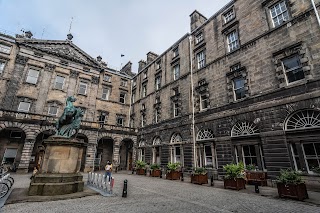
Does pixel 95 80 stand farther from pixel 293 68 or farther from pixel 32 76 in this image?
pixel 293 68

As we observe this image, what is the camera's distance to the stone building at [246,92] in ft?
35.0

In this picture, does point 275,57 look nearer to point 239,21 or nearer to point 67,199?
point 239,21

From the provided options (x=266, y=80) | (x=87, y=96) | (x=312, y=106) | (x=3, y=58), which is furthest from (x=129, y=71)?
(x=312, y=106)

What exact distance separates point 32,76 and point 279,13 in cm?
2873

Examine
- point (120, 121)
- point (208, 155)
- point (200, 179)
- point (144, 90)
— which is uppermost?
point (144, 90)

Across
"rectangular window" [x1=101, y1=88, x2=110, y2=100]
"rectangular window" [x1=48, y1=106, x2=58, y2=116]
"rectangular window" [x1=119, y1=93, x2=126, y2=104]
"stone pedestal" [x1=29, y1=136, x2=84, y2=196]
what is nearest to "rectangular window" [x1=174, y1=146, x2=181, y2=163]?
"stone pedestal" [x1=29, y1=136, x2=84, y2=196]

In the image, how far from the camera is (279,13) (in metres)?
13.1

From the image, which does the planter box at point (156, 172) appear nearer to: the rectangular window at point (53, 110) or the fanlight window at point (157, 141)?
the fanlight window at point (157, 141)

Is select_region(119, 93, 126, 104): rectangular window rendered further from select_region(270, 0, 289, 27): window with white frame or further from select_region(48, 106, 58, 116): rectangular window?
select_region(270, 0, 289, 27): window with white frame

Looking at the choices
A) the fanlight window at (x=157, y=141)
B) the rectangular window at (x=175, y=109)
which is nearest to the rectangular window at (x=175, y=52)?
the rectangular window at (x=175, y=109)

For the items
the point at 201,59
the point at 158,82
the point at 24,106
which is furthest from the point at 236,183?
the point at 24,106

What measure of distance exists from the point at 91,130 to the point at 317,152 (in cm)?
2277

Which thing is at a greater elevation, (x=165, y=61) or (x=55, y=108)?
(x=165, y=61)

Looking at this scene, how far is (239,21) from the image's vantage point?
15773 millimetres
